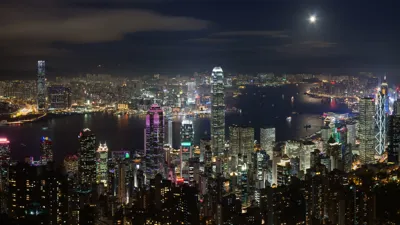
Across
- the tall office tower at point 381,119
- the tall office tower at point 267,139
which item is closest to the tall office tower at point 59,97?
the tall office tower at point 267,139

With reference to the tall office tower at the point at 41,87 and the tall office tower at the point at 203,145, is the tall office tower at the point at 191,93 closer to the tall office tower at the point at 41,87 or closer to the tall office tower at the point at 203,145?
the tall office tower at the point at 203,145

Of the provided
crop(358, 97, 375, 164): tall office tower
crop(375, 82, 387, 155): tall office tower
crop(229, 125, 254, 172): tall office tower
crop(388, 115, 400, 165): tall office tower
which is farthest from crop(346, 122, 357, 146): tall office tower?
crop(229, 125, 254, 172): tall office tower

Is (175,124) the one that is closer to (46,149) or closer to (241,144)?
(241,144)

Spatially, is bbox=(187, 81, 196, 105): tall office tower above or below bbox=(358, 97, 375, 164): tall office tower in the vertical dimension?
above

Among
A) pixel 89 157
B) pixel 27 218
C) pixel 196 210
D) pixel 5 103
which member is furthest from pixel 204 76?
pixel 27 218

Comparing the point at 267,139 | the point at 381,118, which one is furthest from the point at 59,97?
the point at 381,118

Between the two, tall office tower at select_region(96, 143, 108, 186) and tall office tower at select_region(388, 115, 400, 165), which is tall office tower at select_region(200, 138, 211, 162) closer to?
tall office tower at select_region(96, 143, 108, 186)
